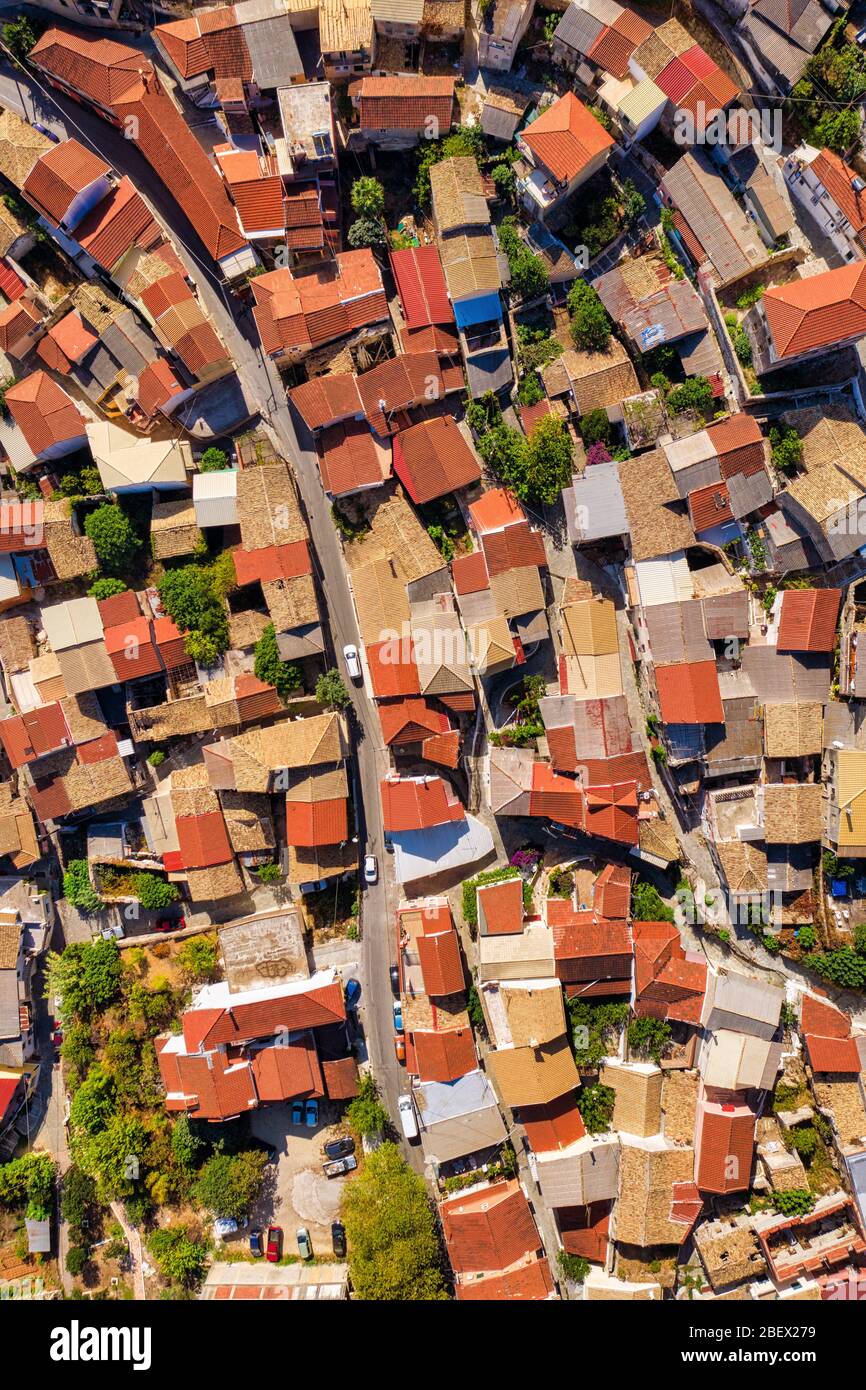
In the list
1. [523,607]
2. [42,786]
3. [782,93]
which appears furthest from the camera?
[42,786]

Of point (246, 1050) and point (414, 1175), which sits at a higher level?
point (246, 1050)

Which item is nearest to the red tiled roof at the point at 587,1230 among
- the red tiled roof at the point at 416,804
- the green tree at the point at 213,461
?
the red tiled roof at the point at 416,804

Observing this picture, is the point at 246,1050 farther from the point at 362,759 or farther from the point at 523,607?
the point at 523,607

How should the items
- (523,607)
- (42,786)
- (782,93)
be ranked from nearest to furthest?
(782,93) → (523,607) → (42,786)

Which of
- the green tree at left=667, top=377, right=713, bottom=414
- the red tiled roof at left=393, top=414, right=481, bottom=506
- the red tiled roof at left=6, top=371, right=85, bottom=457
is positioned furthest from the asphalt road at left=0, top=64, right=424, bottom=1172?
the green tree at left=667, top=377, right=713, bottom=414

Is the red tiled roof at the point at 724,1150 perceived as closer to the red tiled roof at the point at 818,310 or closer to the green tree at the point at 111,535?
the red tiled roof at the point at 818,310
